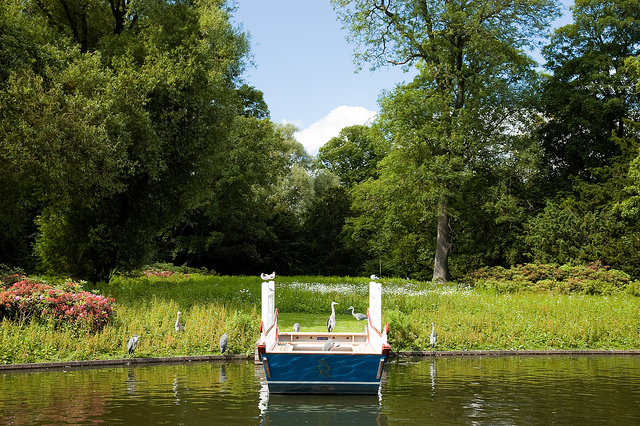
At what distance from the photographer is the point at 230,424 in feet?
29.9

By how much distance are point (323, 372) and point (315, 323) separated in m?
7.84

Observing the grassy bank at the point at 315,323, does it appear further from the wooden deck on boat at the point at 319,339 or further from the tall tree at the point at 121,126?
the tall tree at the point at 121,126

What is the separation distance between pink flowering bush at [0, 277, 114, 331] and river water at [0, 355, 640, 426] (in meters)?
2.62

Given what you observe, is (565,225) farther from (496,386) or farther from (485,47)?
(496,386)

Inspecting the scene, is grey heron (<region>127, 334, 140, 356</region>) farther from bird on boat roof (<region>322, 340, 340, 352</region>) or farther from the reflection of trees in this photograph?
bird on boat roof (<region>322, 340, 340, 352</region>)

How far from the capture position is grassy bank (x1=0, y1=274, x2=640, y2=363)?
15641 mm

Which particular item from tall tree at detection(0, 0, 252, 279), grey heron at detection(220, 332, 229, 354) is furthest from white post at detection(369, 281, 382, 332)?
tall tree at detection(0, 0, 252, 279)

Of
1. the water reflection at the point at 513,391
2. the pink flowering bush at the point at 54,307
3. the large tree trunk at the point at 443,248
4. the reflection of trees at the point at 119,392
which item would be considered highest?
the large tree trunk at the point at 443,248

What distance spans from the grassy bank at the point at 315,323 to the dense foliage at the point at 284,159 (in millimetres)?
5499

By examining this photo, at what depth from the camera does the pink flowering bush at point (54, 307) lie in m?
16.5

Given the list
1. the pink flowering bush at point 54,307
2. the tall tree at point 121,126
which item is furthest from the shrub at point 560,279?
the pink flowering bush at point 54,307

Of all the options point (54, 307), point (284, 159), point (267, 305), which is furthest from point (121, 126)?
point (284, 159)

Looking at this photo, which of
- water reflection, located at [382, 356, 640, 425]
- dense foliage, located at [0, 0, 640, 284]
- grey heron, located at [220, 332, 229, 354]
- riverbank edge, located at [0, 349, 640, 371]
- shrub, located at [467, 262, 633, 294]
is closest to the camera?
water reflection, located at [382, 356, 640, 425]

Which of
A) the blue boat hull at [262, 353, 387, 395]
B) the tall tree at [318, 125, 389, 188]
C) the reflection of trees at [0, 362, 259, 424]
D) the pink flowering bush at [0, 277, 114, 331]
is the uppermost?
the tall tree at [318, 125, 389, 188]
